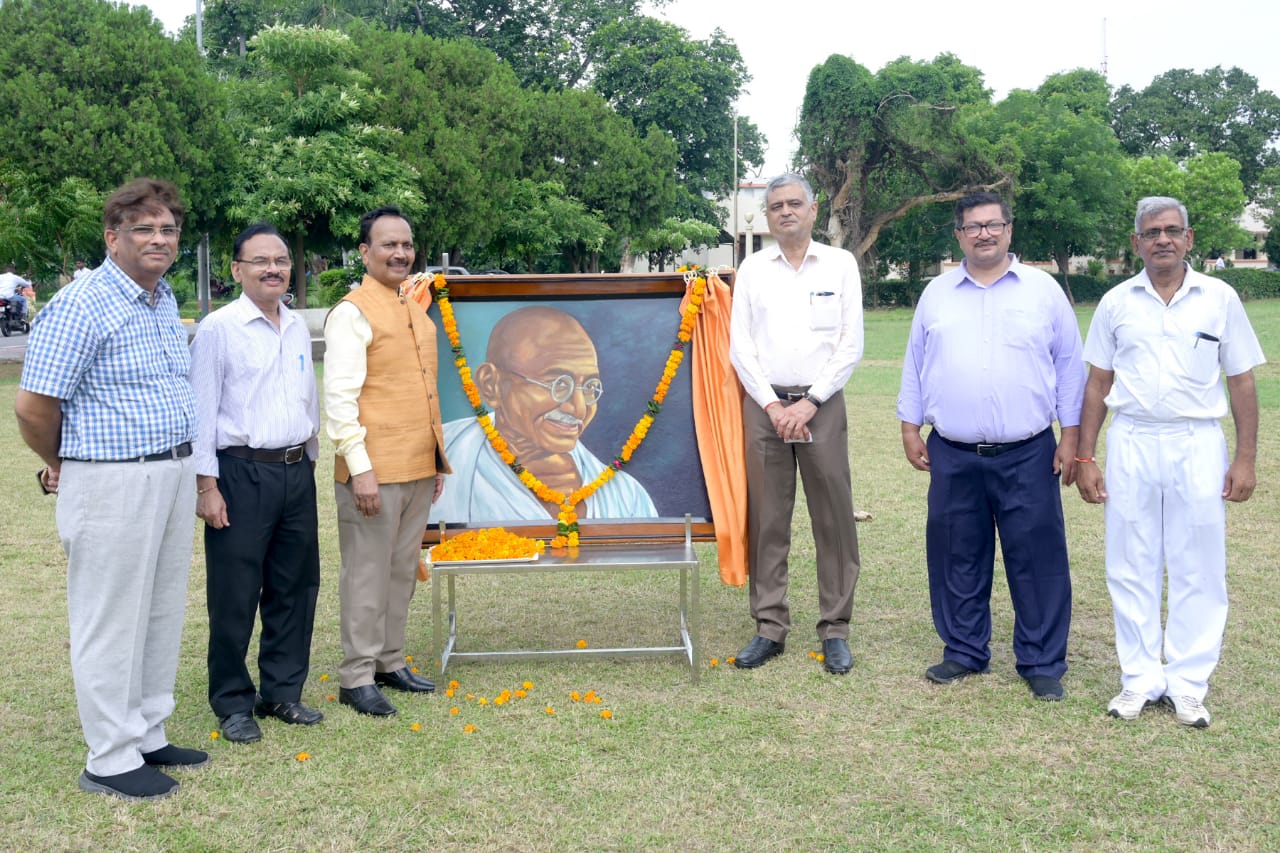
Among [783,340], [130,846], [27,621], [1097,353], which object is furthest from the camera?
[27,621]

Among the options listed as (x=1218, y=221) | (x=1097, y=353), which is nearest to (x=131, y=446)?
(x=1097, y=353)

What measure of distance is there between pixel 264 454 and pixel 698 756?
1.97 metres

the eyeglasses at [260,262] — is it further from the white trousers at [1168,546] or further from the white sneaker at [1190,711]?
the white sneaker at [1190,711]

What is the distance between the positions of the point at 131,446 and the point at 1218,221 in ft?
199

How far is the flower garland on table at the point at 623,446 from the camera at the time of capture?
18.2 feet

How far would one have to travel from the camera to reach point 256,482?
4.31m

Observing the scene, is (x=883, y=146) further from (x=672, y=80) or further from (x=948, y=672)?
(x=948, y=672)

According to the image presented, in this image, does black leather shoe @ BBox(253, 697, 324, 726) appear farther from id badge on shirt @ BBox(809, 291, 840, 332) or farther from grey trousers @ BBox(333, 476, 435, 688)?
id badge on shirt @ BBox(809, 291, 840, 332)

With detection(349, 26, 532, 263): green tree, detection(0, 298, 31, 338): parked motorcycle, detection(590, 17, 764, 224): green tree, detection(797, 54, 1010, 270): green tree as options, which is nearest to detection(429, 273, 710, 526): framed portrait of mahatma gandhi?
detection(349, 26, 532, 263): green tree

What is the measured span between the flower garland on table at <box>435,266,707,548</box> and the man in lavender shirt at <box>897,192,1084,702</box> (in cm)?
110

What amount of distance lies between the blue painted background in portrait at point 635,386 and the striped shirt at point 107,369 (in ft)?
6.10

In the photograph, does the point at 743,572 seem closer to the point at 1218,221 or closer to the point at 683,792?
the point at 683,792

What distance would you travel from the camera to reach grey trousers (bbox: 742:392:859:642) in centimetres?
526

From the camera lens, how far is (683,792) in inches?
156
